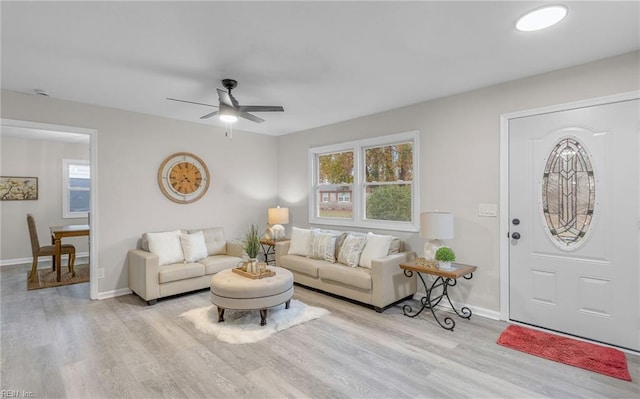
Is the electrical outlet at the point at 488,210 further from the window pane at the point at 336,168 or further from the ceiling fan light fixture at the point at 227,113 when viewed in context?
the ceiling fan light fixture at the point at 227,113

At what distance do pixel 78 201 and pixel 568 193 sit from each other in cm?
865

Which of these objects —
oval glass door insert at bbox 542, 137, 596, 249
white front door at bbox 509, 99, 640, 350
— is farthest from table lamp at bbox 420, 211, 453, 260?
oval glass door insert at bbox 542, 137, 596, 249

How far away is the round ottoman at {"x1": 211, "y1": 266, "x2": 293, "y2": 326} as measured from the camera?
10.5 ft

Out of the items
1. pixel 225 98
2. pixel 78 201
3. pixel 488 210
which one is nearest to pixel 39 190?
pixel 78 201

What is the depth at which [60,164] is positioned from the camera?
671 cm

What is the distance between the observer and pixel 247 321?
11.0 ft

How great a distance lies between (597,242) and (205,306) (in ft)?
13.4

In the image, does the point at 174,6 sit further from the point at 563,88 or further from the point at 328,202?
the point at 328,202

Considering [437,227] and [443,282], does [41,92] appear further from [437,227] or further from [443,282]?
[443,282]

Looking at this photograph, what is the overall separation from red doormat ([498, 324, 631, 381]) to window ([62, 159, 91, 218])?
26.6 ft

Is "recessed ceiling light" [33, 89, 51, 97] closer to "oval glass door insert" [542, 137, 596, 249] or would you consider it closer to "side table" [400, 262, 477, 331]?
"side table" [400, 262, 477, 331]

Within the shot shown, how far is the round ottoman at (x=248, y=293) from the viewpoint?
3.20 m

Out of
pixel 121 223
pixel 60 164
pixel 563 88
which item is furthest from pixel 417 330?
pixel 60 164

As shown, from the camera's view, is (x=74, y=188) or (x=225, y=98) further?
(x=74, y=188)
